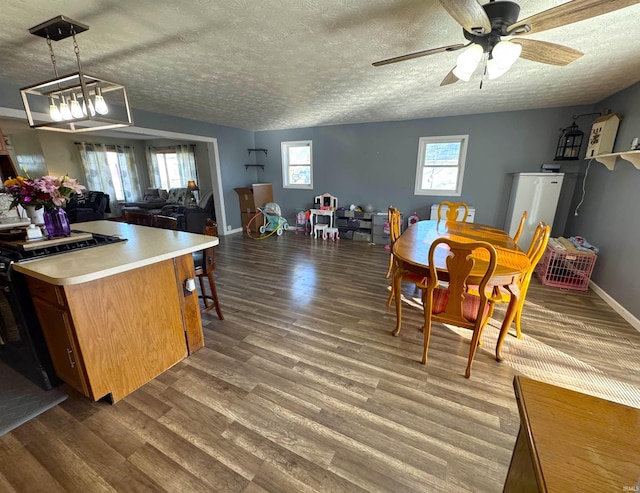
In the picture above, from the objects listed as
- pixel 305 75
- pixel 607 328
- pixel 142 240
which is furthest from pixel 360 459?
pixel 305 75

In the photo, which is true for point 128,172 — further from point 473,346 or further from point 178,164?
point 473,346

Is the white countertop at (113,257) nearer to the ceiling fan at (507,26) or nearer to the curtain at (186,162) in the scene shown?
the ceiling fan at (507,26)

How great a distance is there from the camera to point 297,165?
6273 mm

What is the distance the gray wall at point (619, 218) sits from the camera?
2596mm

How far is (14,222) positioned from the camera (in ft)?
7.63

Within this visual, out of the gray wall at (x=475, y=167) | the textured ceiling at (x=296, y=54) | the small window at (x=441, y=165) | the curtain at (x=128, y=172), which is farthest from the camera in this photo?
the curtain at (x=128, y=172)

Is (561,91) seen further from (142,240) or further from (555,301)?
(142,240)

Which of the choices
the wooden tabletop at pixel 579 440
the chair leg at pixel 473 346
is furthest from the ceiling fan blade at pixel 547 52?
the wooden tabletop at pixel 579 440

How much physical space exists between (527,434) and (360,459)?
3.26 ft

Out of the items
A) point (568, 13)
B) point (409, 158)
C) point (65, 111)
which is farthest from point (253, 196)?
point (568, 13)

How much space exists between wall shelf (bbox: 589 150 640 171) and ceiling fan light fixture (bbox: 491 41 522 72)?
203 cm

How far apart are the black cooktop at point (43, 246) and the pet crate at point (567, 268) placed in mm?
4596

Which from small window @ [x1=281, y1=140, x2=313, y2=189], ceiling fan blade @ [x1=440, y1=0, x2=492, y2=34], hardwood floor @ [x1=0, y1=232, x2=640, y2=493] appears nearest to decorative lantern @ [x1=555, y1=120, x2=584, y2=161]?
hardwood floor @ [x1=0, y1=232, x2=640, y2=493]

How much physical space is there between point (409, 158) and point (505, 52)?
3641mm
